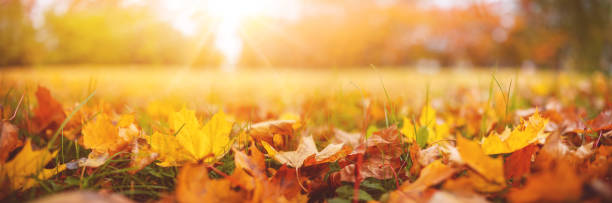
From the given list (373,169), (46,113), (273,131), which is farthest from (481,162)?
(46,113)

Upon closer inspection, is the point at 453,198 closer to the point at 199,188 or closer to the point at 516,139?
the point at 516,139

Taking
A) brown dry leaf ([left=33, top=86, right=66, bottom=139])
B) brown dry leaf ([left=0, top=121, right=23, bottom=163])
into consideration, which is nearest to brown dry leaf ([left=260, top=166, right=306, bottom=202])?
brown dry leaf ([left=0, top=121, right=23, bottom=163])

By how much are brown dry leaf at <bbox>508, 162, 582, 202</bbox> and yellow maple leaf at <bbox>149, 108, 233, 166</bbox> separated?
0.47 m

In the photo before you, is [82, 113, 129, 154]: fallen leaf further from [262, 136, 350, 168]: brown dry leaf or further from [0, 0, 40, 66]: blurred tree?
[0, 0, 40, 66]: blurred tree

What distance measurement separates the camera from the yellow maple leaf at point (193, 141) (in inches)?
23.9

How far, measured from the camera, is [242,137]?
2.68 feet

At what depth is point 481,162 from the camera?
544 millimetres

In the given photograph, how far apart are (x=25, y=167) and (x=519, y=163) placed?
2.88 feet

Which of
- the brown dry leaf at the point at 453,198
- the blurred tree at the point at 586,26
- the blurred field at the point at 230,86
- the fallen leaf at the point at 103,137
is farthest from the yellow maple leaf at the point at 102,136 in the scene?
the blurred tree at the point at 586,26

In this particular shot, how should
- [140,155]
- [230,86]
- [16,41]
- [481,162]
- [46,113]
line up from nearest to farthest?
[481,162] < [140,155] < [46,113] < [230,86] < [16,41]

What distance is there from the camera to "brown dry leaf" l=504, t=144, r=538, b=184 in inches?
23.9

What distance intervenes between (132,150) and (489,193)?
2.24 feet

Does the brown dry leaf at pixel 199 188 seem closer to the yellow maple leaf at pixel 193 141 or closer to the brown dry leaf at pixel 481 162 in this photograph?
the yellow maple leaf at pixel 193 141

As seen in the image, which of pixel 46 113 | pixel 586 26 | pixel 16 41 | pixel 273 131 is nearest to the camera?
pixel 273 131
